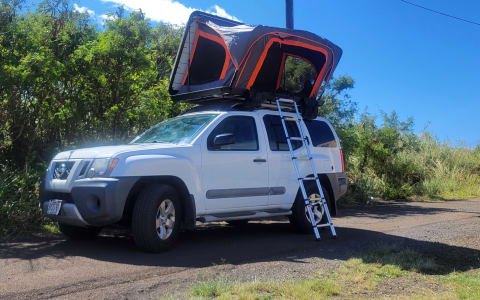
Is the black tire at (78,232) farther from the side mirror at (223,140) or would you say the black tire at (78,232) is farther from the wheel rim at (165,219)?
the side mirror at (223,140)

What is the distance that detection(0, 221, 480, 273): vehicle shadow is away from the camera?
19.8 ft

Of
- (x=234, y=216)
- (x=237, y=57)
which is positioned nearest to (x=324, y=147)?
(x=237, y=57)

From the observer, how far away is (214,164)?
6.89 m

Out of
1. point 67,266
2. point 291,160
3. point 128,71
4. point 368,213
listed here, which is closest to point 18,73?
point 128,71

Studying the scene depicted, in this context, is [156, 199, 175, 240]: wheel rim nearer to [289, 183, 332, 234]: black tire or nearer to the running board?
the running board

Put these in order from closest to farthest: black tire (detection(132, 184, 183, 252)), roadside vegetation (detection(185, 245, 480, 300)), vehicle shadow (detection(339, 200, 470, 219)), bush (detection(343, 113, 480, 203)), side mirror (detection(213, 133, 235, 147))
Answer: roadside vegetation (detection(185, 245, 480, 300))
black tire (detection(132, 184, 183, 252))
side mirror (detection(213, 133, 235, 147))
vehicle shadow (detection(339, 200, 470, 219))
bush (detection(343, 113, 480, 203))

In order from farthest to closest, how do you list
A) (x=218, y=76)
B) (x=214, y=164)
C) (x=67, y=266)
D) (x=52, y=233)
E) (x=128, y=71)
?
(x=128, y=71) → (x=218, y=76) → (x=52, y=233) → (x=214, y=164) → (x=67, y=266)

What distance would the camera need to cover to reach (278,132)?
26.7ft

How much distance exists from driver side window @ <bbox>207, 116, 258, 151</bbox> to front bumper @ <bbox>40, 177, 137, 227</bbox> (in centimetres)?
140

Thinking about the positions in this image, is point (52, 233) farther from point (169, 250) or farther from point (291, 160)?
point (291, 160)

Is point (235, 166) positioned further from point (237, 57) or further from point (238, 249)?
point (237, 57)

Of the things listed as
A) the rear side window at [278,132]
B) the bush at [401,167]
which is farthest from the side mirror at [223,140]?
the bush at [401,167]

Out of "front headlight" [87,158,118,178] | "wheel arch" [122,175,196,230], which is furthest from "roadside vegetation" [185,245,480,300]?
"front headlight" [87,158,118,178]

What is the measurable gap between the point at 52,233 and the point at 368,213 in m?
7.93
